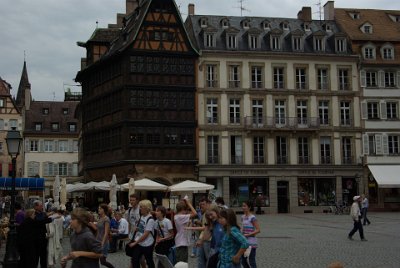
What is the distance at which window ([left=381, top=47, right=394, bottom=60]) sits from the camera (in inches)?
1841

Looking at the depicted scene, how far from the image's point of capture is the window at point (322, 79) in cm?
4562

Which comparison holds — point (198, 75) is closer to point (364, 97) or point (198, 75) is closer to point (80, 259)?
point (364, 97)

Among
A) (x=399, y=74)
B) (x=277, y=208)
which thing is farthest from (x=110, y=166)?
(x=399, y=74)

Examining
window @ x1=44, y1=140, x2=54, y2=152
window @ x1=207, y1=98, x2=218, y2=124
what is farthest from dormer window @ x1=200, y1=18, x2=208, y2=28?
window @ x1=44, y1=140, x2=54, y2=152

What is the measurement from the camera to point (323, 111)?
45531mm

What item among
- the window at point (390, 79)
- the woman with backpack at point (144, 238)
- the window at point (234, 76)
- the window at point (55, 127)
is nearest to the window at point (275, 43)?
the window at point (234, 76)

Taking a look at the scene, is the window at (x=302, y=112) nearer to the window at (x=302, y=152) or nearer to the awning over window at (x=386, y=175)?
the window at (x=302, y=152)

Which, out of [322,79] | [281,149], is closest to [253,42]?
[322,79]

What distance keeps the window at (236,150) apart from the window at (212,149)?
4.04 ft

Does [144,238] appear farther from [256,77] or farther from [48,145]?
[48,145]

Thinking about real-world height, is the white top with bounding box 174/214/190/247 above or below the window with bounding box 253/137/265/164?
below

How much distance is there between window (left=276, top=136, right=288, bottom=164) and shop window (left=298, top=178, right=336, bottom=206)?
1948 millimetres

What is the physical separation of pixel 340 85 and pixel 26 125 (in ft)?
127

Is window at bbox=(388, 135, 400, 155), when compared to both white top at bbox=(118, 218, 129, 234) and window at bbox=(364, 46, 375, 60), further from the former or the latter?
white top at bbox=(118, 218, 129, 234)
